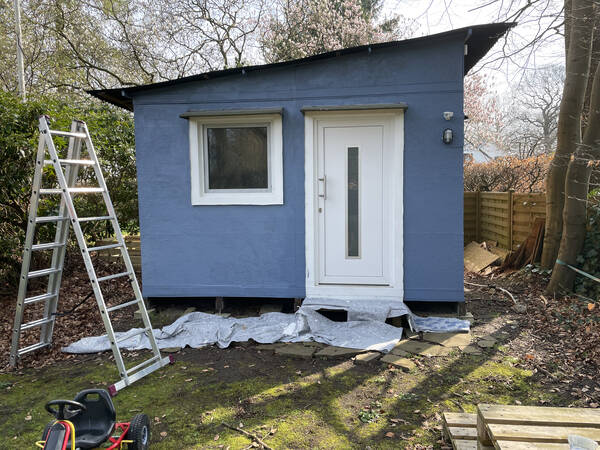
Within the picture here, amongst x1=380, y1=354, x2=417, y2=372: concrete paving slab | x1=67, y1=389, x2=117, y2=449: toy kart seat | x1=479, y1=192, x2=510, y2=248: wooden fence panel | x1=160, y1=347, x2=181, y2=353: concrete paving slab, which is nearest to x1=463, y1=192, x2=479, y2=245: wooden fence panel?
x1=479, y1=192, x2=510, y2=248: wooden fence panel

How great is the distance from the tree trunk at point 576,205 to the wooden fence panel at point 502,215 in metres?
1.58

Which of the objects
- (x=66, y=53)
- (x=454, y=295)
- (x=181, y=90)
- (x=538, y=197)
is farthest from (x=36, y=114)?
(x=66, y=53)

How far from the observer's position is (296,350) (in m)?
4.11

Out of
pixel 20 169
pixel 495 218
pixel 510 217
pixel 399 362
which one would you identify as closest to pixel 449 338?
pixel 399 362

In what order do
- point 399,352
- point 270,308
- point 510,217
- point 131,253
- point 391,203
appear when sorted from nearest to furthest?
point 399,352, point 391,203, point 270,308, point 131,253, point 510,217

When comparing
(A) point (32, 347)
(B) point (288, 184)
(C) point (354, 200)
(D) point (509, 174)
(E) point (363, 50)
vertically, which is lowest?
(A) point (32, 347)

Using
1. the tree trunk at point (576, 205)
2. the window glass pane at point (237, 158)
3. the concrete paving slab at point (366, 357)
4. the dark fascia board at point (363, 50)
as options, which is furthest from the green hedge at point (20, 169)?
the tree trunk at point (576, 205)

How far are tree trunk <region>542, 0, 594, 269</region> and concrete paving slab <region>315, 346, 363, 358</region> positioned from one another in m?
4.14

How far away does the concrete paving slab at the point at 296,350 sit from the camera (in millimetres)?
4000

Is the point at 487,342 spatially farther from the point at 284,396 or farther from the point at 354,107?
the point at 354,107

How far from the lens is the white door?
4.92 metres

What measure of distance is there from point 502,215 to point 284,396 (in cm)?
701

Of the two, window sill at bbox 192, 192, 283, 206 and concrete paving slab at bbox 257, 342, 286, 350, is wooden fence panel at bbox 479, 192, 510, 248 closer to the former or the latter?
window sill at bbox 192, 192, 283, 206

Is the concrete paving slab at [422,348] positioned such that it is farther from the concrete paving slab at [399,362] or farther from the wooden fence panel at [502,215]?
the wooden fence panel at [502,215]
